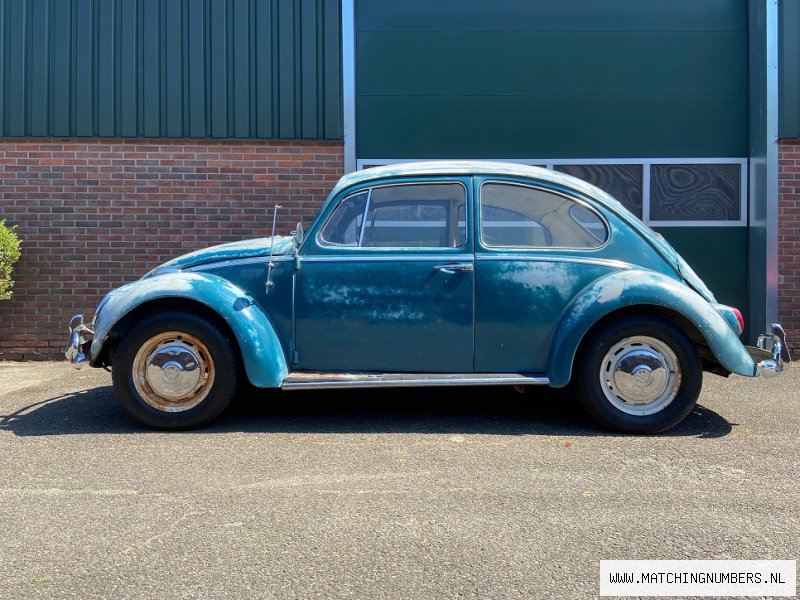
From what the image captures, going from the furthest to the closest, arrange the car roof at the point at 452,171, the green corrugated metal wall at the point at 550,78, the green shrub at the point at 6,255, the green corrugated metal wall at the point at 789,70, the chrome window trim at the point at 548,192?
1. the green corrugated metal wall at the point at 550,78
2. the green corrugated metal wall at the point at 789,70
3. the green shrub at the point at 6,255
4. the car roof at the point at 452,171
5. the chrome window trim at the point at 548,192

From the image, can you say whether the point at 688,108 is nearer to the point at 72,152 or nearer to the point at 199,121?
the point at 199,121

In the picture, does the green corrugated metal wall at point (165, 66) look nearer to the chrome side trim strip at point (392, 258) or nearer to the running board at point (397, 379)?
the chrome side trim strip at point (392, 258)

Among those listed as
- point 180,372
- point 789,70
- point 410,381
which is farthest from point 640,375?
point 789,70

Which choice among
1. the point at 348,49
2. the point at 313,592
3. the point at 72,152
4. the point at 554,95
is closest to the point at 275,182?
the point at 348,49

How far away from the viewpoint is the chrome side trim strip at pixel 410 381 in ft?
16.6

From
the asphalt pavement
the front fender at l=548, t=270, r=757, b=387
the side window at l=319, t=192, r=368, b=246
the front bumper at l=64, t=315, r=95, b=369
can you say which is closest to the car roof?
the side window at l=319, t=192, r=368, b=246

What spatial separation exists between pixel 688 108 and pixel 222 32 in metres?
5.09

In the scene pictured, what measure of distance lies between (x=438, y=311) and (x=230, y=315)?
53.0 inches

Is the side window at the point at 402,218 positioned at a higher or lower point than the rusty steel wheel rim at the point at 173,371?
higher

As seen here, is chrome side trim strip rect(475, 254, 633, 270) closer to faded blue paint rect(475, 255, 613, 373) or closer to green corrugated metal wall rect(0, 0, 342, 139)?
faded blue paint rect(475, 255, 613, 373)

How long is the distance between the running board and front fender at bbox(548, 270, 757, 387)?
250 millimetres

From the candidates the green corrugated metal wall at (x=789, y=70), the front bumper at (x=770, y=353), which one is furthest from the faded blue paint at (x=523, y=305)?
the green corrugated metal wall at (x=789, y=70)

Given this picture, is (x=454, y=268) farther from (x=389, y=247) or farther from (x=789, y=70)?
(x=789, y=70)

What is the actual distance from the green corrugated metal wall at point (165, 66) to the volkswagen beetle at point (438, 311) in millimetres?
3442
